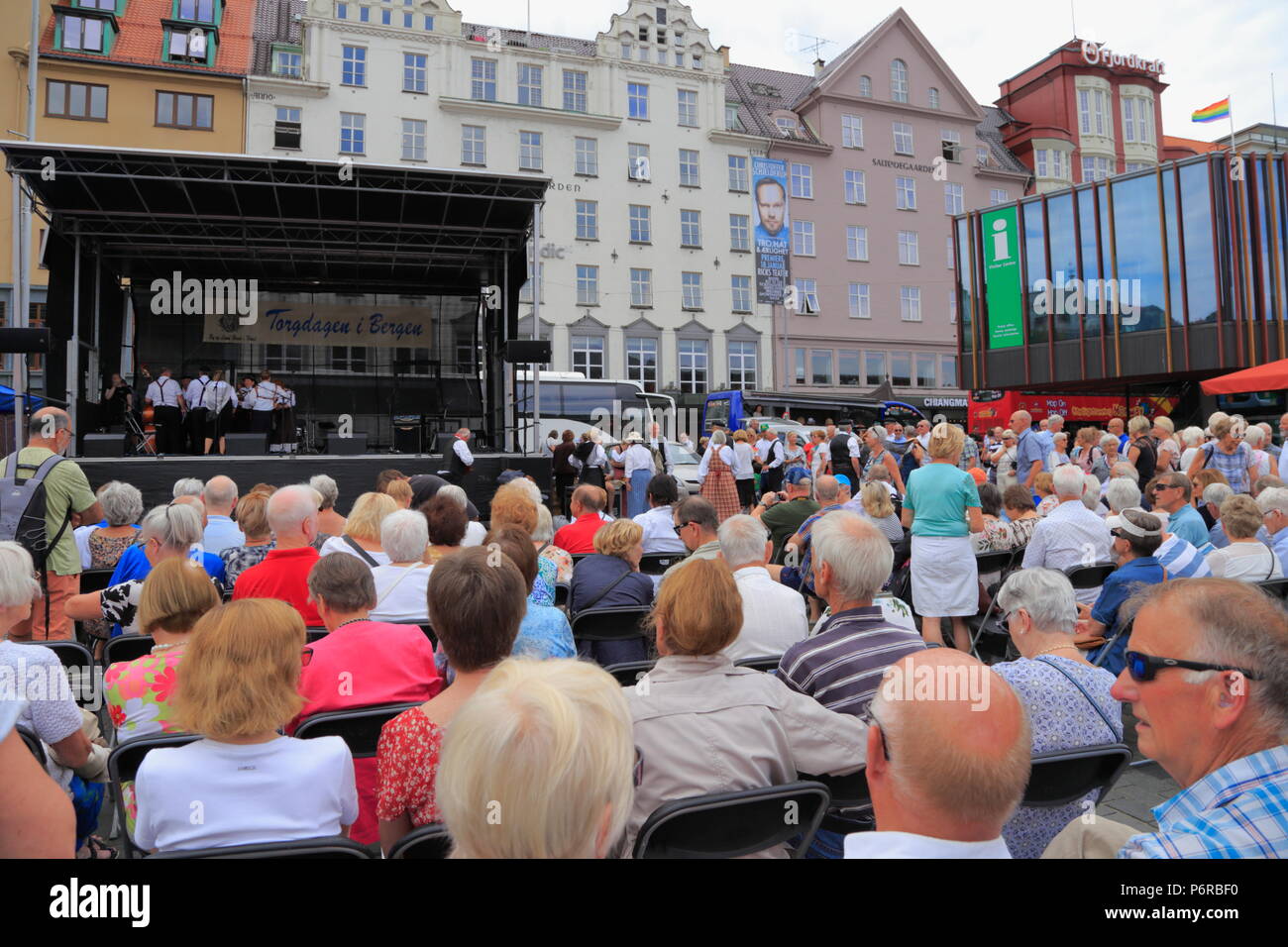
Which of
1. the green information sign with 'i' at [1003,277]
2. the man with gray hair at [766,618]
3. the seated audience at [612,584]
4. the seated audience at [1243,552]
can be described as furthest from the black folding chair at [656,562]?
the green information sign with 'i' at [1003,277]

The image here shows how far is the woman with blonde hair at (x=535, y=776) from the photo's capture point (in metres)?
1.26

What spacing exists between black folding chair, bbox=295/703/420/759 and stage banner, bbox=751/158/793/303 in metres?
34.1

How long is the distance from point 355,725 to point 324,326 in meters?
16.9

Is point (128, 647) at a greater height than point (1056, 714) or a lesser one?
greater

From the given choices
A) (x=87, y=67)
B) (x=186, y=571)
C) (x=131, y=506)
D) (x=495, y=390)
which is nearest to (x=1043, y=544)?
(x=186, y=571)

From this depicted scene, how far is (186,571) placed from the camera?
2885 millimetres

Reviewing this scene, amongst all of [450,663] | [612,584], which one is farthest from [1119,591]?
[450,663]

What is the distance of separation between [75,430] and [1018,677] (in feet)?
46.1

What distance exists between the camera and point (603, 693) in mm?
1412

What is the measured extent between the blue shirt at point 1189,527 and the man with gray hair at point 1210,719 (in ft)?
14.6

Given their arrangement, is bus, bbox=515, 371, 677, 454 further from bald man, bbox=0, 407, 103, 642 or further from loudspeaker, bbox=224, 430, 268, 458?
bald man, bbox=0, 407, 103, 642

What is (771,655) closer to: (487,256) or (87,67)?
(487,256)

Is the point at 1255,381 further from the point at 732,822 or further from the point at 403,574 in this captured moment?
the point at 732,822

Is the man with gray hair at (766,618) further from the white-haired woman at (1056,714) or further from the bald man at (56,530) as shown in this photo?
the bald man at (56,530)
